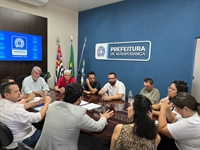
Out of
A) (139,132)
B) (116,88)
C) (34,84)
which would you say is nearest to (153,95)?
(116,88)

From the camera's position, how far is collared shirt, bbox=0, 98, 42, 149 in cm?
137

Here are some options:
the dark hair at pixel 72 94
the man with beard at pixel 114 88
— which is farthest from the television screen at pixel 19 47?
the dark hair at pixel 72 94

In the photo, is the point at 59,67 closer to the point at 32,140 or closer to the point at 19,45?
the point at 19,45

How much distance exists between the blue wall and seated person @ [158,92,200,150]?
76.4 inches

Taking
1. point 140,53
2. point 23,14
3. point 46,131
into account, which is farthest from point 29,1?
point 46,131

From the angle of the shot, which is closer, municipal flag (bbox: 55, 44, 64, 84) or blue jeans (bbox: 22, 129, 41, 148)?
blue jeans (bbox: 22, 129, 41, 148)

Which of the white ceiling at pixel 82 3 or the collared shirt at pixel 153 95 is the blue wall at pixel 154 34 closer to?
the white ceiling at pixel 82 3

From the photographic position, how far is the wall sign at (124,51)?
11.4 ft

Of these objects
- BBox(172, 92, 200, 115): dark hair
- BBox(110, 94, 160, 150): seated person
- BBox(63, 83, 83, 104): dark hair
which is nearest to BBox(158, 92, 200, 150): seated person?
BBox(172, 92, 200, 115): dark hair

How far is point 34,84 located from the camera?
9.12ft

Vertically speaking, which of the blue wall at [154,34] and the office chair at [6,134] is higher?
the blue wall at [154,34]

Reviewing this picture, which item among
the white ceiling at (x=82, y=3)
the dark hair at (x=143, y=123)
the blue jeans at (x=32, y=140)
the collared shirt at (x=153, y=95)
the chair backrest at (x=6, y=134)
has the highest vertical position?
the white ceiling at (x=82, y=3)

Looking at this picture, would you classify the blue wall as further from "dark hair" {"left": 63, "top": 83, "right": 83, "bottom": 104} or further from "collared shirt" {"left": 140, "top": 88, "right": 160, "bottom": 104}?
"dark hair" {"left": 63, "top": 83, "right": 83, "bottom": 104}

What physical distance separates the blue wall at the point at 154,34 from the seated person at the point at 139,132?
2.33m
